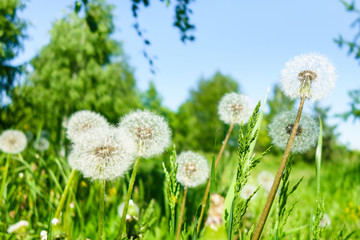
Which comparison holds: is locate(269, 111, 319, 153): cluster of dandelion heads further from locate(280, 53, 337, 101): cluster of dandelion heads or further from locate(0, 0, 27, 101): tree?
locate(0, 0, 27, 101): tree

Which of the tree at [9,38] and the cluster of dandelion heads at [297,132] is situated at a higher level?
the tree at [9,38]

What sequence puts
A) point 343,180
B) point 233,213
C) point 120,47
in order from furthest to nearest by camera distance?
1. point 120,47
2. point 343,180
3. point 233,213

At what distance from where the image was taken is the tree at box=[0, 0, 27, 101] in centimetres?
402

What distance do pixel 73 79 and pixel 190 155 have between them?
25.7m

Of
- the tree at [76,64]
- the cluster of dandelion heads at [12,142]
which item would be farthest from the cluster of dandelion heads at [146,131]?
the tree at [76,64]

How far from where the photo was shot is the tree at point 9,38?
13.2 ft

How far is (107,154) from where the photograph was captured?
1.44 meters

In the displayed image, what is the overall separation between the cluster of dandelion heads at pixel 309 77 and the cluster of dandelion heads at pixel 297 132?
14 cm

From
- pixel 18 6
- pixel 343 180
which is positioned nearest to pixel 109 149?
pixel 18 6

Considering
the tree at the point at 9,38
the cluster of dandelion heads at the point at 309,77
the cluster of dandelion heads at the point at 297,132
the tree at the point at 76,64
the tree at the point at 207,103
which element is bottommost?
the cluster of dandelion heads at the point at 297,132

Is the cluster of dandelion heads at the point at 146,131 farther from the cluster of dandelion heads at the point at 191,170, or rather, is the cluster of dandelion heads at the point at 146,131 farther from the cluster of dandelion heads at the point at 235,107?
the cluster of dandelion heads at the point at 235,107

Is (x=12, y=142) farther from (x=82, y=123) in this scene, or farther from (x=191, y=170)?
(x=191, y=170)

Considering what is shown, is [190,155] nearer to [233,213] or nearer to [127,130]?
[127,130]

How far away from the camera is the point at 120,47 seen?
3023 centimetres
